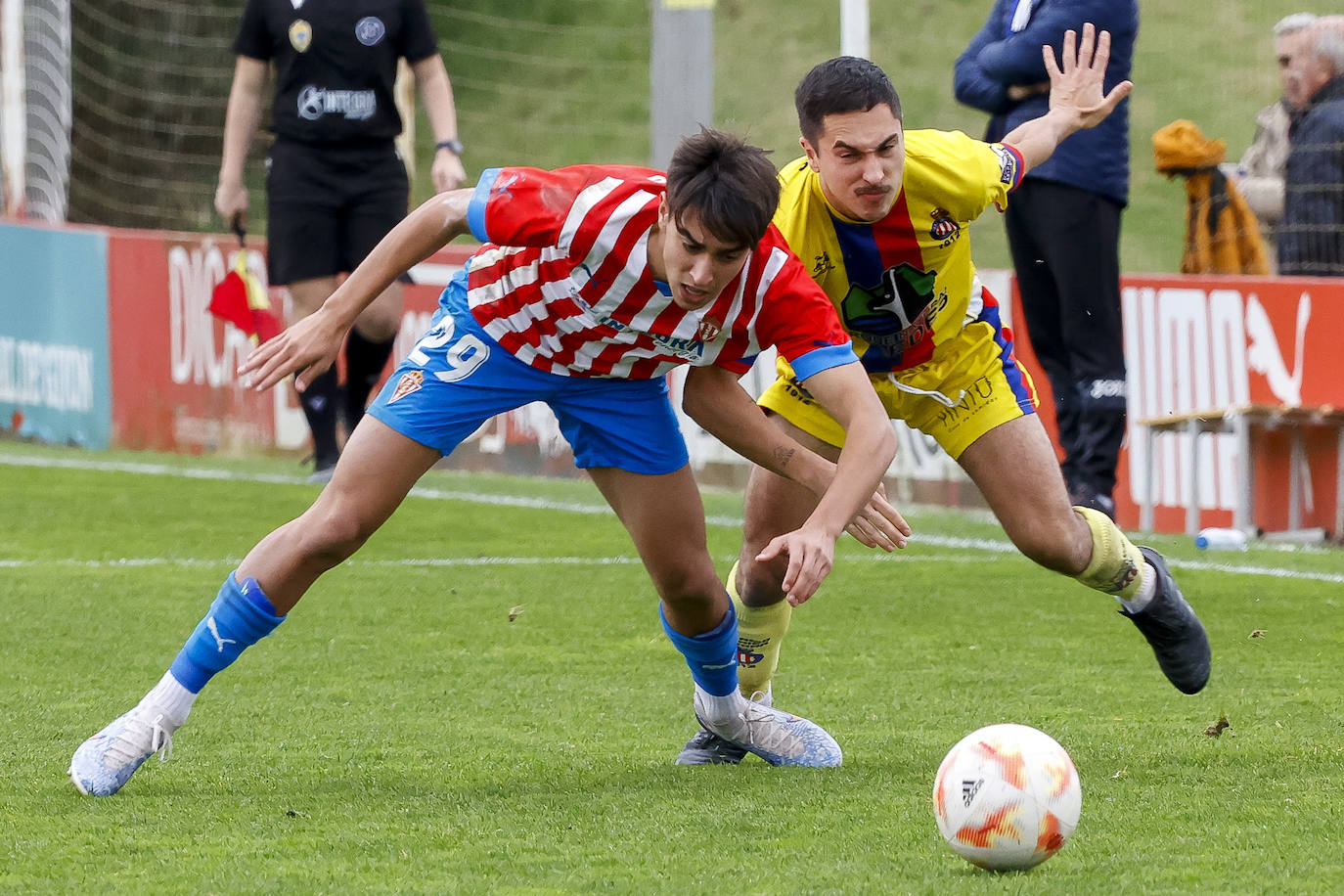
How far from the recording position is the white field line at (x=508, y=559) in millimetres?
7285

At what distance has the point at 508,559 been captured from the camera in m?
7.62

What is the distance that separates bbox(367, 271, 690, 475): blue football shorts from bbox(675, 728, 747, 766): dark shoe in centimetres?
65

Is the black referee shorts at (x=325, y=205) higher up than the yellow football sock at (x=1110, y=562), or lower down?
higher up

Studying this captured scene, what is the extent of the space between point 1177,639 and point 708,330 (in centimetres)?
162

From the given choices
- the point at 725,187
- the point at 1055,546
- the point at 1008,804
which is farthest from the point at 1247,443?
the point at 1008,804

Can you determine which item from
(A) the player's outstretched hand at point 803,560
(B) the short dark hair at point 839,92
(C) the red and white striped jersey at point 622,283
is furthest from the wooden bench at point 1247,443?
(A) the player's outstretched hand at point 803,560

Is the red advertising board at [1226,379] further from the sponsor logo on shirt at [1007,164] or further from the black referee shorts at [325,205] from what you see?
the sponsor logo on shirt at [1007,164]

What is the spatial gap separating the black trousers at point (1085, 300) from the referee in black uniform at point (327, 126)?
2615 millimetres

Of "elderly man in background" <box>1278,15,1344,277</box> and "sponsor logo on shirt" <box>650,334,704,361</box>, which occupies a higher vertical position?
"elderly man in background" <box>1278,15,1344,277</box>

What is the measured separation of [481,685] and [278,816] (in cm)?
154

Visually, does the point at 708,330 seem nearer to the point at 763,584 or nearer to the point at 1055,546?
the point at 763,584

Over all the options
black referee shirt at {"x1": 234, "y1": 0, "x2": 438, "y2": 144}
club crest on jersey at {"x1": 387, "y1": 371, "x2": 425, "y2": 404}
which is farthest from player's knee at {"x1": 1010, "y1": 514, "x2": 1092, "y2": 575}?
black referee shirt at {"x1": 234, "y1": 0, "x2": 438, "y2": 144}

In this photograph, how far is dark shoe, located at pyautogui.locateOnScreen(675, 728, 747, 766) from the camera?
452 cm

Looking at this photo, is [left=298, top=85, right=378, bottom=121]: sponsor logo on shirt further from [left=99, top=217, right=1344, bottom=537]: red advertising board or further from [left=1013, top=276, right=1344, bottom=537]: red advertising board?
[left=1013, top=276, right=1344, bottom=537]: red advertising board
